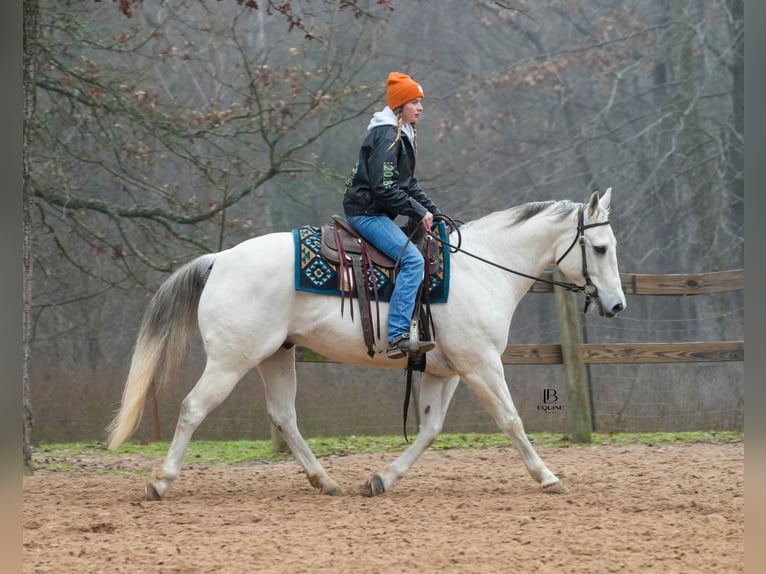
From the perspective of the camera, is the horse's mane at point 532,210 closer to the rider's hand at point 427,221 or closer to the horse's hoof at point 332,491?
the rider's hand at point 427,221

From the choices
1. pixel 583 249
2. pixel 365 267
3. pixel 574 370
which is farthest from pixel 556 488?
pixel 574 370

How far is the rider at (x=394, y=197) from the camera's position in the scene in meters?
6.10

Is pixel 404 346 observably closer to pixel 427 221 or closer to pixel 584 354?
pixel 427 221

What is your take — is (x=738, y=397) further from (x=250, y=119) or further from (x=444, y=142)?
(x=444, y=142)

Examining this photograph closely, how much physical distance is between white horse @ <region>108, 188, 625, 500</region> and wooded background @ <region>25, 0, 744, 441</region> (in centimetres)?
360

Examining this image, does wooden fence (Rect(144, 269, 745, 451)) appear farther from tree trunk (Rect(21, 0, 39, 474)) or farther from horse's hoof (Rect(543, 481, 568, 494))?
horse's hoof (Rect(543, 481, 568, 494))

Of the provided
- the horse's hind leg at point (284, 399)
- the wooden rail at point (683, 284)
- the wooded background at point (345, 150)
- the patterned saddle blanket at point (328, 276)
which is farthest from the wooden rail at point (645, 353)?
the horse's hind leg at point (284, 399)

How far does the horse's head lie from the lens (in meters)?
6.39

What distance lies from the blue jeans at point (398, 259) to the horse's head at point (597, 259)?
1150 mm

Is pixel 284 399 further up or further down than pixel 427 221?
further down

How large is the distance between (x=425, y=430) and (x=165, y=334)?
1.93 metres

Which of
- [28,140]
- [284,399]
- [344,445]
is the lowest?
[344,445]

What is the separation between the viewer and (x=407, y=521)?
529 centimetres
